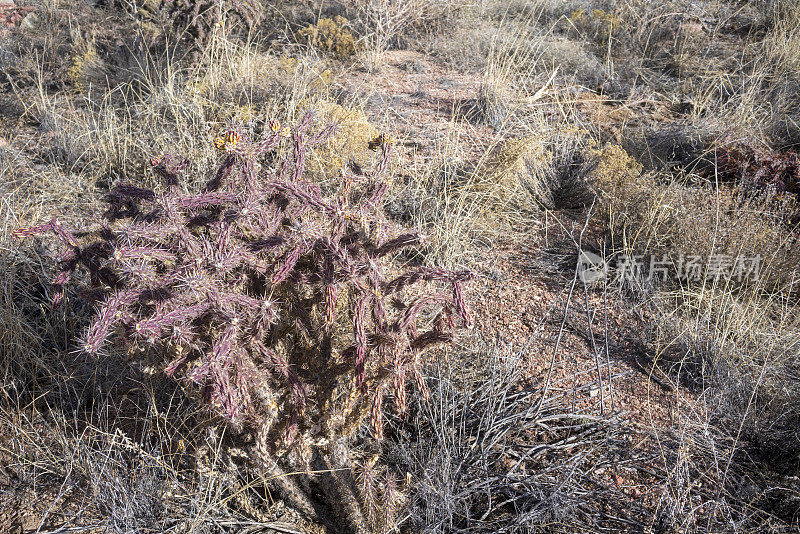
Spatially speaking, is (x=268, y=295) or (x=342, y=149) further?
(x=342, y=149)

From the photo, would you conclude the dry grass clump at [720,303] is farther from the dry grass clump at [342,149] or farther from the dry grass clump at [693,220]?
the dry grass clump at [342,149]

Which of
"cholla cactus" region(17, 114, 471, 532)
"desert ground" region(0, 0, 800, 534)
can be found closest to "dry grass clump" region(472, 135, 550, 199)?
"desert ground" region(0, 0, 800, 534)

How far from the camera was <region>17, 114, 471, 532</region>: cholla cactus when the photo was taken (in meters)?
1.63

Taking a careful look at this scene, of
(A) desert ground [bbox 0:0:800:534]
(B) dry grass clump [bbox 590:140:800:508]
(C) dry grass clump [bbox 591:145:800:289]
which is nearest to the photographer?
(A) desert ground [bbox 0:0:800:534]

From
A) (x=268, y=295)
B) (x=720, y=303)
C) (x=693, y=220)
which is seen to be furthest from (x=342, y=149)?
(x=720, y=303)

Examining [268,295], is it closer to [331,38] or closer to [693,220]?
[693,220]

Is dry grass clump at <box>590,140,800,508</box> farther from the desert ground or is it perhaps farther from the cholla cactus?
the cholla cactus

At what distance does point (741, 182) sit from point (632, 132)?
133 cm

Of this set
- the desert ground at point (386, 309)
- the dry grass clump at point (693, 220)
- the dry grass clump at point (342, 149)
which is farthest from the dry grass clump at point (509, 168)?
the dry grass clump at point (342, 149)

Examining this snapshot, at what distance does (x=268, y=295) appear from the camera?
6.03ft

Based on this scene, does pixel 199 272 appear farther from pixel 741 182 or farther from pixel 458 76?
pixel 458 76

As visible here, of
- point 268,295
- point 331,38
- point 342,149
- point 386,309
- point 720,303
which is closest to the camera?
point 268,295

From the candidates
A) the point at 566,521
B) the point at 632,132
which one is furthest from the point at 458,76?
the point at 566,521

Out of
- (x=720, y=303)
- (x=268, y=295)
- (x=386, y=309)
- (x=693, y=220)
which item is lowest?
(x=720, y=303)
